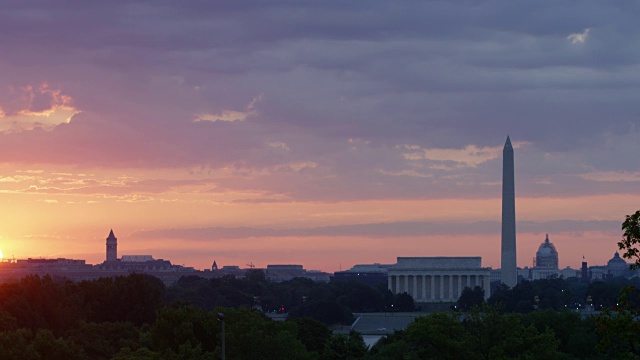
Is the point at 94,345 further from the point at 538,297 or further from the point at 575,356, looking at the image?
the point at 538,297

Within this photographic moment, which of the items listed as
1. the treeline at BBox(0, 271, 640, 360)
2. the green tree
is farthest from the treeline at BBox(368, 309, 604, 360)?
the green tree

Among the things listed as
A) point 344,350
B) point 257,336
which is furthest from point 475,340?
point 344,350

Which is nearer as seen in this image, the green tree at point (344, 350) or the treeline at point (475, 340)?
the treeline at point (475, 340)

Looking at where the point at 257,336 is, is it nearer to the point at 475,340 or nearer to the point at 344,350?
the point at 344,350

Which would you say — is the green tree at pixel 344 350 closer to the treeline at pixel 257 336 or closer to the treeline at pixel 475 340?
the treeline at pixel 257 336

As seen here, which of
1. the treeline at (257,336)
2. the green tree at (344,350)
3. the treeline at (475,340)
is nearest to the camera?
the treeline at (475,340)

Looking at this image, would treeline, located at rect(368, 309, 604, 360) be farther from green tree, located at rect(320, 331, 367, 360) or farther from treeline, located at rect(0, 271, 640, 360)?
green tree, located at rect(320, 331, 367, 360)

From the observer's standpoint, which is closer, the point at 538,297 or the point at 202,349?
the point at 202,349

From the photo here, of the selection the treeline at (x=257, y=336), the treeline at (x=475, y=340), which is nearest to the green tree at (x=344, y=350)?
the treeline at (x=257, y=336)

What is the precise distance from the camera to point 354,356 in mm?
86125

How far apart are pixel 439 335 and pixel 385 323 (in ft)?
283

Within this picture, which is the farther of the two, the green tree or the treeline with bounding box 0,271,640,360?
the green tree

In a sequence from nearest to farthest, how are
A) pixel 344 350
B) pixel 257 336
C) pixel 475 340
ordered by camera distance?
pixel 475 340
pixel 257 336
pixel 344 350

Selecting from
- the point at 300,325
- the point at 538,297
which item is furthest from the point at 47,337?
the point at 538,297
